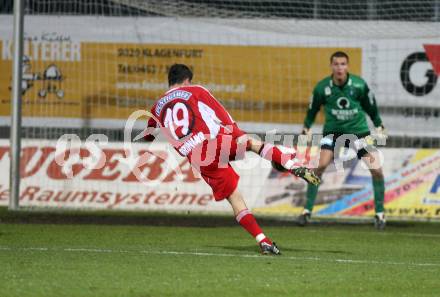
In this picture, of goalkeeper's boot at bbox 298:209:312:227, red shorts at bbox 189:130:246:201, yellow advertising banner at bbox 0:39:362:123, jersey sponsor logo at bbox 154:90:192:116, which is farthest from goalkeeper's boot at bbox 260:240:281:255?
yellow advertising banner at bbox 0:39:362:123

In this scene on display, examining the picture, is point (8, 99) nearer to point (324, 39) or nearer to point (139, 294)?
point (324, 39)

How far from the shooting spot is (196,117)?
11.2 meters

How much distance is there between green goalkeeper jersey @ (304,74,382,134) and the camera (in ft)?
50.3

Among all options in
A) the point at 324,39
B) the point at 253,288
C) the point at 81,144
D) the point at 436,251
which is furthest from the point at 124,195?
the point at 253,288

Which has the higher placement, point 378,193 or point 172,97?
point 172,97

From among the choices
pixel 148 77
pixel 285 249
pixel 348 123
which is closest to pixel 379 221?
pixel 348 123

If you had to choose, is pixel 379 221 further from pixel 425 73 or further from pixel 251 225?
pixel 251 225

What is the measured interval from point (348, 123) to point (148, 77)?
4.50 meters

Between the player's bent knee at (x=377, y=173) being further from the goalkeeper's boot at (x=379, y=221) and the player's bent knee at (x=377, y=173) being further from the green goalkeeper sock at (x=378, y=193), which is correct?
the goalkeeper's boot at (x=379, y=221)

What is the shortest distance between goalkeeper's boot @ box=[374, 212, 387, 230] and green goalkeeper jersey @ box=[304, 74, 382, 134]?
1212 millimetres

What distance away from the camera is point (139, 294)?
804 cm

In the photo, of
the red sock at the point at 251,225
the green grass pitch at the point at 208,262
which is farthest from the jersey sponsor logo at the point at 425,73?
the red sock at the point at 251,225

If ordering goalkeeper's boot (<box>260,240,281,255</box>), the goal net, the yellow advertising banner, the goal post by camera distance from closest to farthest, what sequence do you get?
goalkeeper's boot (<box>260,240,281,255</box>)
the goal post
the goal net
the yellow advertising banner

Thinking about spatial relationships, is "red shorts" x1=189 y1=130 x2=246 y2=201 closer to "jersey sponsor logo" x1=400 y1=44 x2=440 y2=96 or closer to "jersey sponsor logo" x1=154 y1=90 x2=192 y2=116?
"jersey sponsor logo" x1=154 y1=90 x2=192 y2=116
